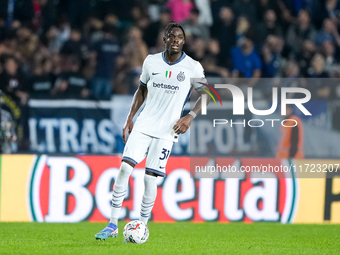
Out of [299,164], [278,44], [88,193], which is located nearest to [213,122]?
[299,164]

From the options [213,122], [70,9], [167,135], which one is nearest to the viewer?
[167,135]

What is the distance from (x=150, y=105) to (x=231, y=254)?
1803mm

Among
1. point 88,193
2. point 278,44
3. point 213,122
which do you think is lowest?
point 88,193

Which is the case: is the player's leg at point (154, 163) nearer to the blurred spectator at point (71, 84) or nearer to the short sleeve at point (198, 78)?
the short sleeve at point (198, 78)

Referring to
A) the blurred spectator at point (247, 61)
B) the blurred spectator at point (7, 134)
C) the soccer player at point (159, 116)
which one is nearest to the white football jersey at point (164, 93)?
the soccer player at point (159, 116)

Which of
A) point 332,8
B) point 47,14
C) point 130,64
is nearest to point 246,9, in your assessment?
point 332,8

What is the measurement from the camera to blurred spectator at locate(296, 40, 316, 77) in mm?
12312

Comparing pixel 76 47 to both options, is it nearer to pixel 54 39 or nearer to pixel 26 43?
pixel 54 39

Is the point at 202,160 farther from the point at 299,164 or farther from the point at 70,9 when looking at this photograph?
the point at 70,9

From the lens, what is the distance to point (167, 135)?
21.0ft

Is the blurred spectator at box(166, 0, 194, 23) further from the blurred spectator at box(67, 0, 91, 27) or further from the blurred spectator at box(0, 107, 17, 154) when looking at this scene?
the blurred spectator at box(0, 107, 17, 154)

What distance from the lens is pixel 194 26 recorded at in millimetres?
13273

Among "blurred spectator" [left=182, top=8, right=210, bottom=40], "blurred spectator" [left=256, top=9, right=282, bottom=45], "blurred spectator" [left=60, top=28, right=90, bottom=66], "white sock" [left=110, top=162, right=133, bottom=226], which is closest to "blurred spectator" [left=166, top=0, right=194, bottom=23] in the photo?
"blurred spectator" [left=182, top=8, right=210, bottom=40]

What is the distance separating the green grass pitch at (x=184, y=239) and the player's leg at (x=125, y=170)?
15 centimetres
